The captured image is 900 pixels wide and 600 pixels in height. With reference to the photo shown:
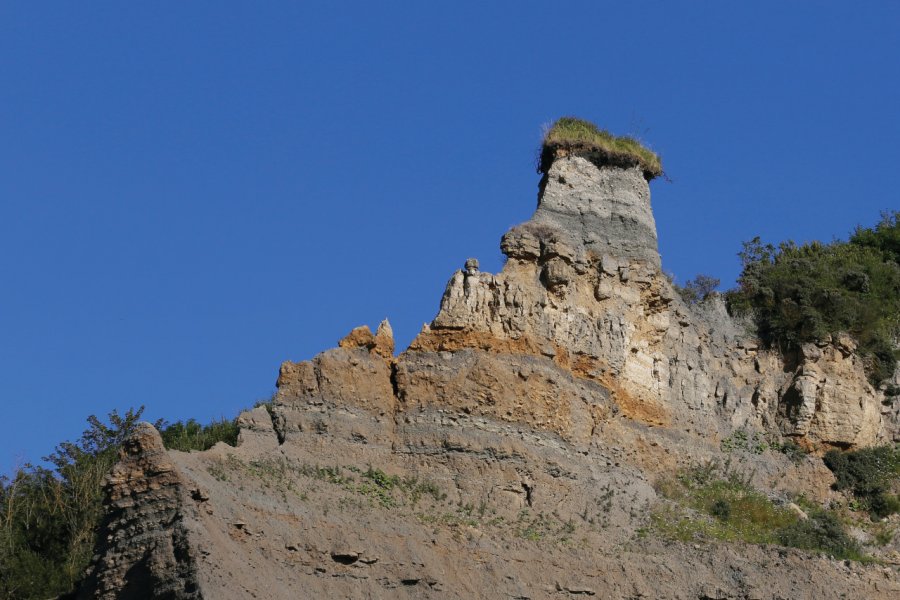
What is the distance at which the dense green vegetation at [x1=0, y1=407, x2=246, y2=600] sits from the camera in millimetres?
37312

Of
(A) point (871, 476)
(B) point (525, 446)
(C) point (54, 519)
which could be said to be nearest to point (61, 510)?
(C) point (54, 519)

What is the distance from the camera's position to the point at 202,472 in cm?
3017

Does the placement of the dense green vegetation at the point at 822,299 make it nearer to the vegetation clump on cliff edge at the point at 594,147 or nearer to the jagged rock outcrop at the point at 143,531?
the vegetation clump on cliff edge at the point at 594,147

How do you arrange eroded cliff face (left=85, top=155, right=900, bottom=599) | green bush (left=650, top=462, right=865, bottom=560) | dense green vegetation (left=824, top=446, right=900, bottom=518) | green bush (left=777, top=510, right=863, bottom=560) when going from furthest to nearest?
dense green vegetation (left=824, top=446, right=900, bottom=518) → green bush (left=777, top=510, right=863, bottom=560) → green bush (left=650, top=462, right=865, bottom=560) → eroded cliff face (left=85, top=155, right=900, bottom=599)

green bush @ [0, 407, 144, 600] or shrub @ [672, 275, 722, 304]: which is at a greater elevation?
→ shrub @ [672, 275, 722, 304]

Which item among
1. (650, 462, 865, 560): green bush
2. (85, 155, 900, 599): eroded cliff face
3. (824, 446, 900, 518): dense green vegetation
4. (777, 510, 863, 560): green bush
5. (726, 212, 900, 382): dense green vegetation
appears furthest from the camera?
(726, 212, 900, 382): dense green vegetation

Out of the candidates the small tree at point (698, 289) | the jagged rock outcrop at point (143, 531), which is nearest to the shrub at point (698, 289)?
the small tree at point (698, 289)

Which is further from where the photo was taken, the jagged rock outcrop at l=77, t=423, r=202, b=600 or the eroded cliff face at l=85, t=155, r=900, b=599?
the eroded cliff face at l=85, t=155, r=900, b=599

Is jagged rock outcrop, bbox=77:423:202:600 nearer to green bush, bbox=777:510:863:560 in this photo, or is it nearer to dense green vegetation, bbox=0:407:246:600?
dense green vegetation, bbox=0:407:246:600

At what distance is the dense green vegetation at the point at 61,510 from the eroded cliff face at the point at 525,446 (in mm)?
5107

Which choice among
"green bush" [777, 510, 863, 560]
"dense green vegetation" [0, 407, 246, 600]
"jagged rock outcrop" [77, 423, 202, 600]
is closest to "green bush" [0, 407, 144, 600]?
"dense green vegetation" [0, 407, 246, 600]

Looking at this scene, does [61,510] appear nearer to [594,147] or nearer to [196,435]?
[196,435]

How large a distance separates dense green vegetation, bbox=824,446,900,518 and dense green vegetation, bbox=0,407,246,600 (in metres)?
15.0

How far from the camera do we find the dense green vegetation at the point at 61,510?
122ft
